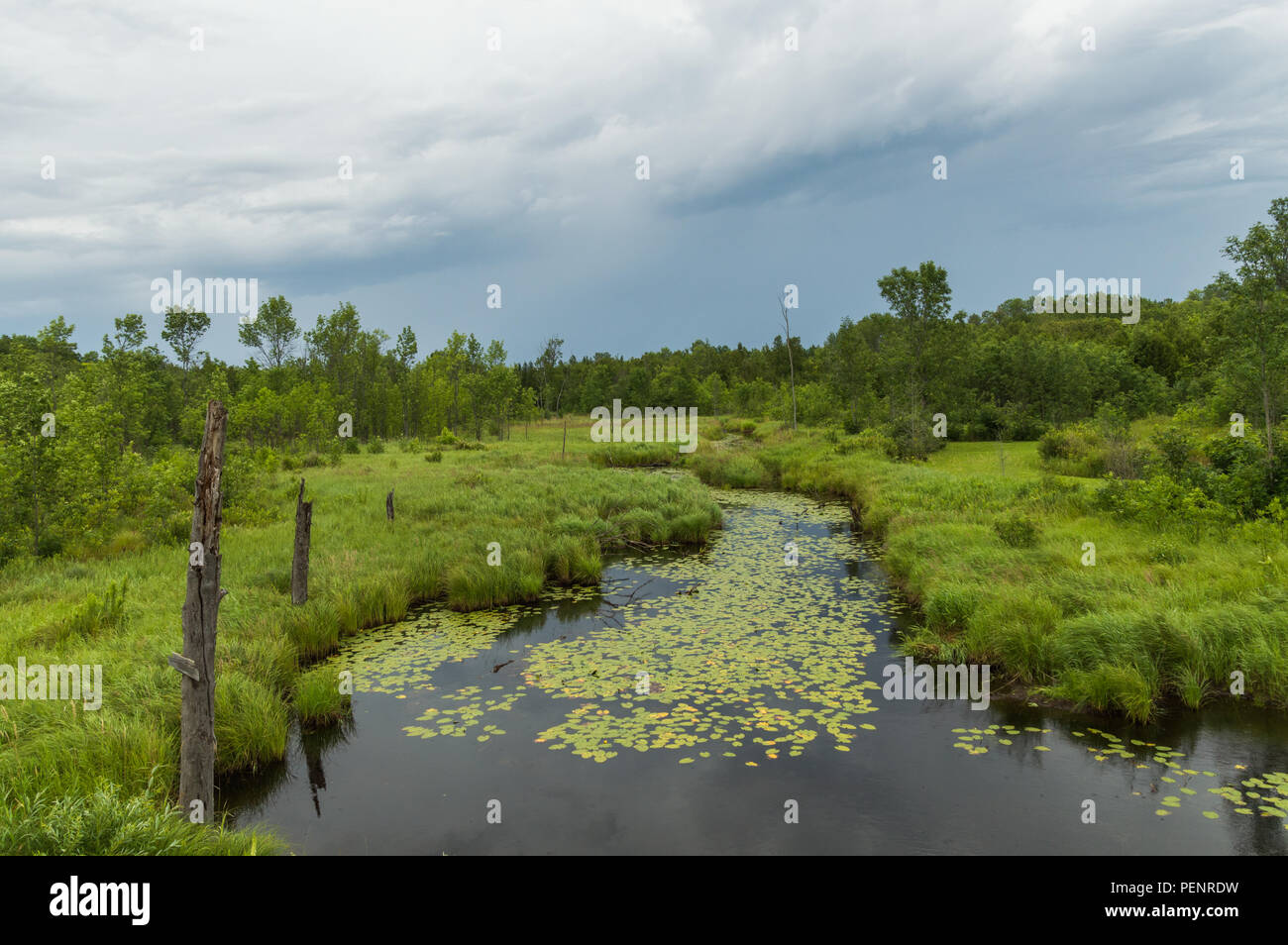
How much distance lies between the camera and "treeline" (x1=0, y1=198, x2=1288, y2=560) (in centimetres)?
1414

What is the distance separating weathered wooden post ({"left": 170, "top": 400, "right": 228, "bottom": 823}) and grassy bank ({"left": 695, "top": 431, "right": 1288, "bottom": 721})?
393 inches

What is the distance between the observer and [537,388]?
91750mm

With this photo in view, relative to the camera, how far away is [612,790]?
7.50 metres

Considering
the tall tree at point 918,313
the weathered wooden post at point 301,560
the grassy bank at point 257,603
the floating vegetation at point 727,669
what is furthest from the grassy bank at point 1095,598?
the tall tree at point 918,313

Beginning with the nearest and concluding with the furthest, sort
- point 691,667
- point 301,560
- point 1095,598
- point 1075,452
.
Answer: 1. point 1095,598
2. point 691,667
3. point 301,560
4. point 1075,452

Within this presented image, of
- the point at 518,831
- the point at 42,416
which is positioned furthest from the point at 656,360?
the point at 518,831

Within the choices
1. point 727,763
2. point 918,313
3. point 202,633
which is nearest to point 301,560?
point 202,633

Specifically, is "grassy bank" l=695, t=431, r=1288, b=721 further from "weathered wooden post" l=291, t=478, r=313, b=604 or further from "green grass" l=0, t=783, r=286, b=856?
"weathered wooden post" l=291, t=478, r=313, b=604
